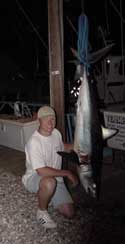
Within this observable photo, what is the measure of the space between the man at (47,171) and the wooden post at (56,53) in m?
0.45

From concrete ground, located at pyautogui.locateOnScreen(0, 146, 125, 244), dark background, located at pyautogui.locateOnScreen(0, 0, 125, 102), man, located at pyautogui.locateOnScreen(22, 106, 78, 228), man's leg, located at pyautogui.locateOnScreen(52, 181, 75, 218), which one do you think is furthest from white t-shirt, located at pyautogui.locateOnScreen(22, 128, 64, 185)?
dark background, located at pyautogui.locateOnScreen(0, 0, 125, 102)

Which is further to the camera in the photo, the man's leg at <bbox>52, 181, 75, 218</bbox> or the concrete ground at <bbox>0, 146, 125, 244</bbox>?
the man's leg at <bbox>52, 181, 75, 218</bbox>

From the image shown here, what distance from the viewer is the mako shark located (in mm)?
2979

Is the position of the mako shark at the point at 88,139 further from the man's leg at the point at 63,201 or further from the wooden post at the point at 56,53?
the wooden post at the point at 56,53

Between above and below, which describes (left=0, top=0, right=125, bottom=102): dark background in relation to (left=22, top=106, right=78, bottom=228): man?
above

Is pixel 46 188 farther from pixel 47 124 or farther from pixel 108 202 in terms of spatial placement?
pixel 108 202

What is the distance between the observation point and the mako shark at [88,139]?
9.77ft

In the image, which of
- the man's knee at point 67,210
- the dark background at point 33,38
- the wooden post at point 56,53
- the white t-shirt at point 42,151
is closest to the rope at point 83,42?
the wooden post at point 56,53

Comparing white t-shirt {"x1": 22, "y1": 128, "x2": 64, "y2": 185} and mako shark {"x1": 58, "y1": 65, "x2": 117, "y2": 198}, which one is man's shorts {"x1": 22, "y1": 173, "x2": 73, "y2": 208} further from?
mako shark {"x1": 58, "y1": 65, "x2": 117, "y2": 198}

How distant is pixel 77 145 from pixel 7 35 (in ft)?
30.4

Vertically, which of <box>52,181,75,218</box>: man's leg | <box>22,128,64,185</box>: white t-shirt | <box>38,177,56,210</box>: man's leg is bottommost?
<box>52,181,75,218</box>: man's leg

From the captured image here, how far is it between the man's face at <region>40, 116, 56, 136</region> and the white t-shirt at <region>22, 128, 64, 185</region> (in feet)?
0.17

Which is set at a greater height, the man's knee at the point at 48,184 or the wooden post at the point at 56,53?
the wooden post at the point at 56,53

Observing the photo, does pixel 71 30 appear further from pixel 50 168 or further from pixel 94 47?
pixel 50 168
